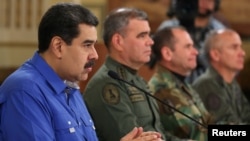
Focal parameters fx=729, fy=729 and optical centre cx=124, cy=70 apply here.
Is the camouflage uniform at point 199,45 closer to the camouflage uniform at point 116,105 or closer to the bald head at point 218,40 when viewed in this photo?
the bald head at point 218,40

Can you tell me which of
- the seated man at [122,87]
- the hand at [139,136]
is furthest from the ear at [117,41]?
the hand at [139,136]

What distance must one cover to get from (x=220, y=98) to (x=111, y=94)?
1.24 meters

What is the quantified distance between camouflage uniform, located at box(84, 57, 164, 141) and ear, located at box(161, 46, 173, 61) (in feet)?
1.91

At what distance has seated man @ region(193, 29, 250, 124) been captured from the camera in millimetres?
4117

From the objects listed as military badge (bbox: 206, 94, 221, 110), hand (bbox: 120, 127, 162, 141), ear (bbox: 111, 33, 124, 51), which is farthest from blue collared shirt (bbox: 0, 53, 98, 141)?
military badge (bbox: 206, 94, 221, 110)

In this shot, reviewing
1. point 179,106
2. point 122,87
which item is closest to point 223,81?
point 179,106

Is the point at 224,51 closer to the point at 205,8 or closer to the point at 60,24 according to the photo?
the point at 205,8

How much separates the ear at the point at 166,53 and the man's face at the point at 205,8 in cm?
124

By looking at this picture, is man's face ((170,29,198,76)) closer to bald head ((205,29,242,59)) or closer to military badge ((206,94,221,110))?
military badge ((206,94,221,110))

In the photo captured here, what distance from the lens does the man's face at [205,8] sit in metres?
5.04

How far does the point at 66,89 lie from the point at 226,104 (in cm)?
177

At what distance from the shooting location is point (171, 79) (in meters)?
3.70

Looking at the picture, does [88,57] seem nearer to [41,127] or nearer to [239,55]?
[41,127]

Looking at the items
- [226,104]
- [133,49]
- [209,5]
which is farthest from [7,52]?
[133,49]
